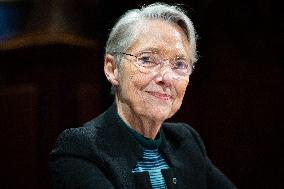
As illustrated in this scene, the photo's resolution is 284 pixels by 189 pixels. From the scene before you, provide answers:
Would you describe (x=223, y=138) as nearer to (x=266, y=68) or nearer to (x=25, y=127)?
(x=266, y=68)

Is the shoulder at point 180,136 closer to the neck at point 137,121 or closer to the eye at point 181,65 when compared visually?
the neck at point 137,121

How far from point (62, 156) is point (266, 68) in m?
2.13

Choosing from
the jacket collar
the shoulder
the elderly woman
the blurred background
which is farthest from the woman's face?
the blurred background

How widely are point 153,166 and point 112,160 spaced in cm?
23

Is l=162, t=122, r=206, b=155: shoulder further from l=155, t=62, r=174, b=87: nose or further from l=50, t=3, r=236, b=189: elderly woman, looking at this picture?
l=155, t=62, r=174, b=87: nose

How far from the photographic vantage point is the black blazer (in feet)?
5.42

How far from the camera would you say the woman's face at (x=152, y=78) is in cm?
181

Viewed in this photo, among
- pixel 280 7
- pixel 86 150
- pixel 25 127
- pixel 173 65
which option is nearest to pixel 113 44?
pixel 173 65

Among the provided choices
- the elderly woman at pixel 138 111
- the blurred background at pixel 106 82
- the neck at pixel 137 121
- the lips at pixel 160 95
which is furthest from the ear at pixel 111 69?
the blurred background at pixel 106 82

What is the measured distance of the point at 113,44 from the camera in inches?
75.5

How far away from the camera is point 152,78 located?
1812 mm

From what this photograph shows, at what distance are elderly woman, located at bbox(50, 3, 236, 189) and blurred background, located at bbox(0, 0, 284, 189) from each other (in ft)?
3.37

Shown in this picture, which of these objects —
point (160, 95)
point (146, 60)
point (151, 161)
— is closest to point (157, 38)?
point (146, 60)

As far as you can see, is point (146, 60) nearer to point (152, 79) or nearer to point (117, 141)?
point (152, 79)
